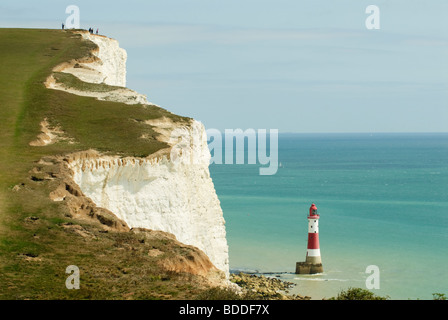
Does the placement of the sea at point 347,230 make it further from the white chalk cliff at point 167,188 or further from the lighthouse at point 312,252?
the white chalk cliff at point 167,188

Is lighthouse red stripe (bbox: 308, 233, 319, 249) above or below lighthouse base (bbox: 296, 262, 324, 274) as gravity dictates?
above

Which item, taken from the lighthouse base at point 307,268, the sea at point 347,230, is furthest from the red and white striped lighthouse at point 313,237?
the sea at point 347,230

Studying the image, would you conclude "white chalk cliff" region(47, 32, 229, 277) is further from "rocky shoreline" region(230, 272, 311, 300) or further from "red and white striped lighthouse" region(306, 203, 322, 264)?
"red and white striped lighthouse" region(306, 203, 322, 264)

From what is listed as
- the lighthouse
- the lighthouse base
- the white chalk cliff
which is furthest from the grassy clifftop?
the lighthouse base

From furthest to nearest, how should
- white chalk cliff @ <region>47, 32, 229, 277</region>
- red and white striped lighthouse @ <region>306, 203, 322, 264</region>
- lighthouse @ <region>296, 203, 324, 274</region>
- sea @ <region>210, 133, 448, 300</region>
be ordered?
sea @ <region>210, 133, 448, 300</region> < lighthouse @ <region>296, 203, 324, 274</region> < red and white striped lighthouse @ <region>306, 203, 322, 264</region> < white chalk cliff @ <region>47, 32, 229, 277</region>

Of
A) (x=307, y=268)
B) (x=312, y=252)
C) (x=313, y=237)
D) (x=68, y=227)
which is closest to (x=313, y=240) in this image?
(x=313, y=237)
